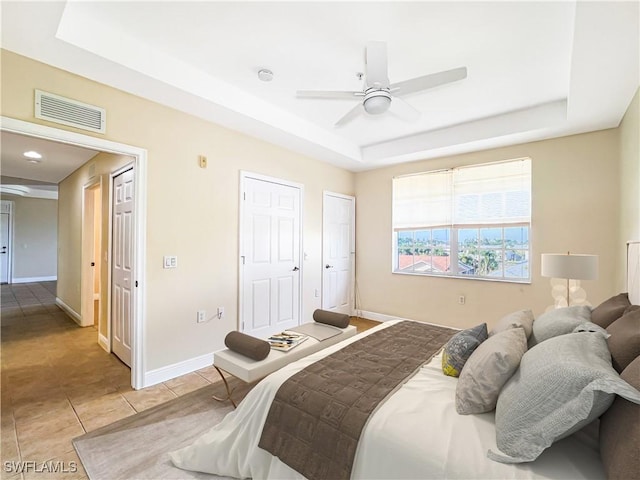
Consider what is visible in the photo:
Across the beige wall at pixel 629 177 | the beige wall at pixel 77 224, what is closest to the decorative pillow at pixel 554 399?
the beige wall at pixel 629 177

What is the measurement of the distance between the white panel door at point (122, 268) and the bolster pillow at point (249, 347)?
140 centimetres

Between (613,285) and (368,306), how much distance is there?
10.4ft

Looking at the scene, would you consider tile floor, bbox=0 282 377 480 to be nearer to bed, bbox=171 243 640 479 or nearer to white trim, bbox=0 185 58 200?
bed, bbox=171 243 640 479

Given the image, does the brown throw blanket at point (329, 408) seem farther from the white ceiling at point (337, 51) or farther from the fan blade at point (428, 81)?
the white ceiling at point (337, 51)

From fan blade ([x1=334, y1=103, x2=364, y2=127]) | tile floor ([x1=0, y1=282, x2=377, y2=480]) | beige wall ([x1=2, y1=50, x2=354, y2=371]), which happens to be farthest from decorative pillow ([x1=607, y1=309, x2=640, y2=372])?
beige wall ([x1=2, y1=50, x2=354, y2=371])

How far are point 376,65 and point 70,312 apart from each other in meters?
6.17

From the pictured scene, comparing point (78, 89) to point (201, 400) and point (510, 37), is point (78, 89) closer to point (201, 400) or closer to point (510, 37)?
point (201, 400)

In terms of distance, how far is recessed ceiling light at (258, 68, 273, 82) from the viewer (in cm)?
270

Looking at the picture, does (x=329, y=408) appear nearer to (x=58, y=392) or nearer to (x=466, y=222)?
(x=58, y=392)

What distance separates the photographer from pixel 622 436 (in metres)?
0.89

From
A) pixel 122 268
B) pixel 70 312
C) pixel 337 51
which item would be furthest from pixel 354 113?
pixel 70 312

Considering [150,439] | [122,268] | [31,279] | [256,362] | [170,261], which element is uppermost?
[170,261]

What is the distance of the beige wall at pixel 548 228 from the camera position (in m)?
3.33

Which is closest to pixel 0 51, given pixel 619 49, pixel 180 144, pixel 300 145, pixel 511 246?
pixel 180 144
